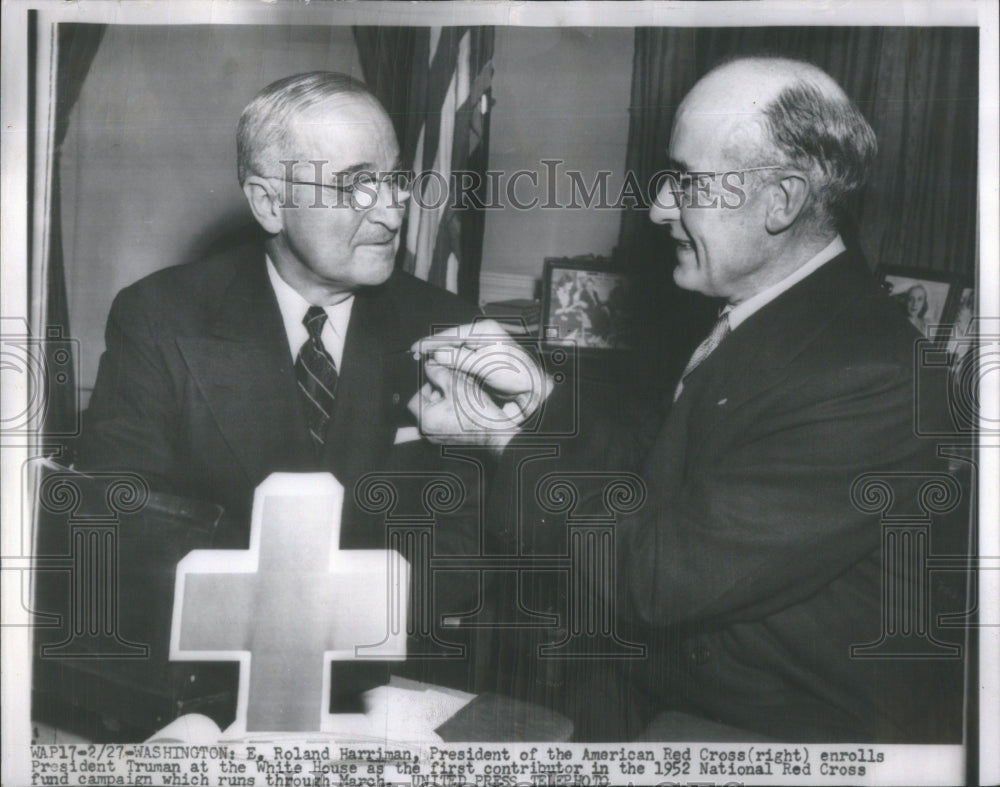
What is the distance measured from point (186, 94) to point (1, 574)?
1.78 m

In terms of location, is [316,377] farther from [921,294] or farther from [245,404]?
[921,294]

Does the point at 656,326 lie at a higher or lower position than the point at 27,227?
lower

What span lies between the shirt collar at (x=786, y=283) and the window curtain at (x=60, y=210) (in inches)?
90.3

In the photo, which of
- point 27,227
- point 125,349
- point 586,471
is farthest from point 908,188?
point 27,227

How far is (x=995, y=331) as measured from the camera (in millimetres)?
3008

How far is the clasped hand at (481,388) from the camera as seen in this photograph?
2986 millimetres

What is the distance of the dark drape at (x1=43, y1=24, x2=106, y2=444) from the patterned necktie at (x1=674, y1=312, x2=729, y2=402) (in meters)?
2.08

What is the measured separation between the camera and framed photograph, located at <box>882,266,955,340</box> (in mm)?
2967

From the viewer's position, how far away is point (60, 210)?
3.06m

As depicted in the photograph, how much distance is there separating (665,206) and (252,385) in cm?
153

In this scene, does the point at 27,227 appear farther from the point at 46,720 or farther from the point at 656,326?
the point at 656,326

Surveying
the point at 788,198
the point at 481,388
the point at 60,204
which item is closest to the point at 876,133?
the point at 788,198

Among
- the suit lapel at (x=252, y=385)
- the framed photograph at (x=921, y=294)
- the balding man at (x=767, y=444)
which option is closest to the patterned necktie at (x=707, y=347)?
the balding man at (x=767, y=444)

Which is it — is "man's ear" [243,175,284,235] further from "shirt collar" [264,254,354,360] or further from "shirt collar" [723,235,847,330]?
"shirt collar" [723,235,847,330]
